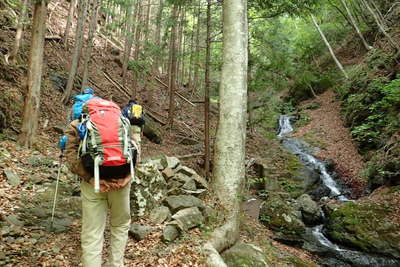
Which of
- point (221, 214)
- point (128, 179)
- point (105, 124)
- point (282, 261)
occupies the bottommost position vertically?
point (282, 261)

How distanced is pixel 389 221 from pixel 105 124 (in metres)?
9.11

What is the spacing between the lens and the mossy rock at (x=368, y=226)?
8633mm

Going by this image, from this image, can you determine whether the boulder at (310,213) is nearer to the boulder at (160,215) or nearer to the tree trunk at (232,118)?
the tree trunk at (232,118)

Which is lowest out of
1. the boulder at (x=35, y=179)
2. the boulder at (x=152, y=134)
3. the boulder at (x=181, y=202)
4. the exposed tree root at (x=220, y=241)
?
the exposed tree root at (x=220, y=241)

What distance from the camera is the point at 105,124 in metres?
3.31

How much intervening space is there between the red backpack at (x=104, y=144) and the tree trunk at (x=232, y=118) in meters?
2.89

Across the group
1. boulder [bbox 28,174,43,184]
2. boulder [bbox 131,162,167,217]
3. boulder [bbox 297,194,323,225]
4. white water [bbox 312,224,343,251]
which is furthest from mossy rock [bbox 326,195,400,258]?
boulder [bbox 28,174,43,184]

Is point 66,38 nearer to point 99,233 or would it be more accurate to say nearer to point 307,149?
point 307,149

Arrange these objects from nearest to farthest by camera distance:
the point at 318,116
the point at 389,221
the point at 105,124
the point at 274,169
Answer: the point at 105,124 → the point at 389,221 → the point at 274,169 → the point at 318,116

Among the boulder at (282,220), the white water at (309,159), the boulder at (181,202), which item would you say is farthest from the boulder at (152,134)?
the boulder at (181,202)

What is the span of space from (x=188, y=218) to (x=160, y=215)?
484mm

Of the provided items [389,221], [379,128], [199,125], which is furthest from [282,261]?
[199,125]

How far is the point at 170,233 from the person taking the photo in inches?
193

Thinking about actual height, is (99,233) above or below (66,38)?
below
